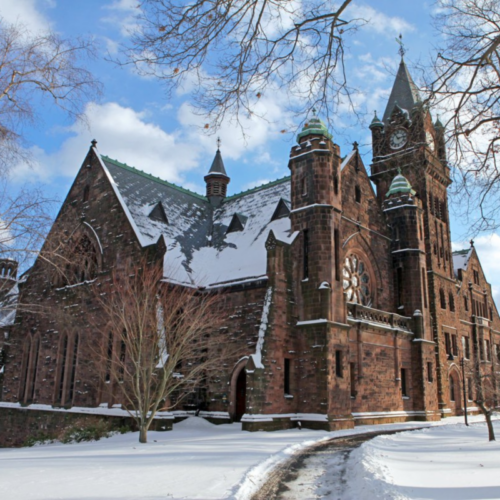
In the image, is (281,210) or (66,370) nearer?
(66,370)

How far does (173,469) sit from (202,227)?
2364cm

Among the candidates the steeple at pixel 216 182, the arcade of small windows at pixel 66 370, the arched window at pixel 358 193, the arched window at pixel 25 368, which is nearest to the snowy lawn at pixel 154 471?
the arcade of small windows at pixel 66 370

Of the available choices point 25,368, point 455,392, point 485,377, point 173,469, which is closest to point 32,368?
point 25,368

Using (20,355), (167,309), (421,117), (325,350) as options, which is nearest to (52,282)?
(20,355)

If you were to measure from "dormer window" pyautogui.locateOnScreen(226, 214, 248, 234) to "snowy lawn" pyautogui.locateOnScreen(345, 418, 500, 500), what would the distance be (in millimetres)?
17310

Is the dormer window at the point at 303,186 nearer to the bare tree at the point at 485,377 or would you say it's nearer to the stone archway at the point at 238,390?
the stone archway at the point at 238,390

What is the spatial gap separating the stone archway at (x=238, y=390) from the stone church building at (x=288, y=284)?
66 millimetres

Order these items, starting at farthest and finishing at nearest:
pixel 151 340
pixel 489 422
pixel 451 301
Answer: pixel 451 301
pixel 151 340
pixel 489 422

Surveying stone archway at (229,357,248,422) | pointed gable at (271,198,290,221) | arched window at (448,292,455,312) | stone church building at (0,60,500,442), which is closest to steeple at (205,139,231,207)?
stone church building at (0,60,500,442)

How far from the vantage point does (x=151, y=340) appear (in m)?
20.2

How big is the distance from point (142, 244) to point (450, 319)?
26125mm

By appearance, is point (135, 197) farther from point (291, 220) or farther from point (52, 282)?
point (291, 220)

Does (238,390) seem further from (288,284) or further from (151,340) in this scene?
(151,340)

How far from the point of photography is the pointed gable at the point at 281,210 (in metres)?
29.9
